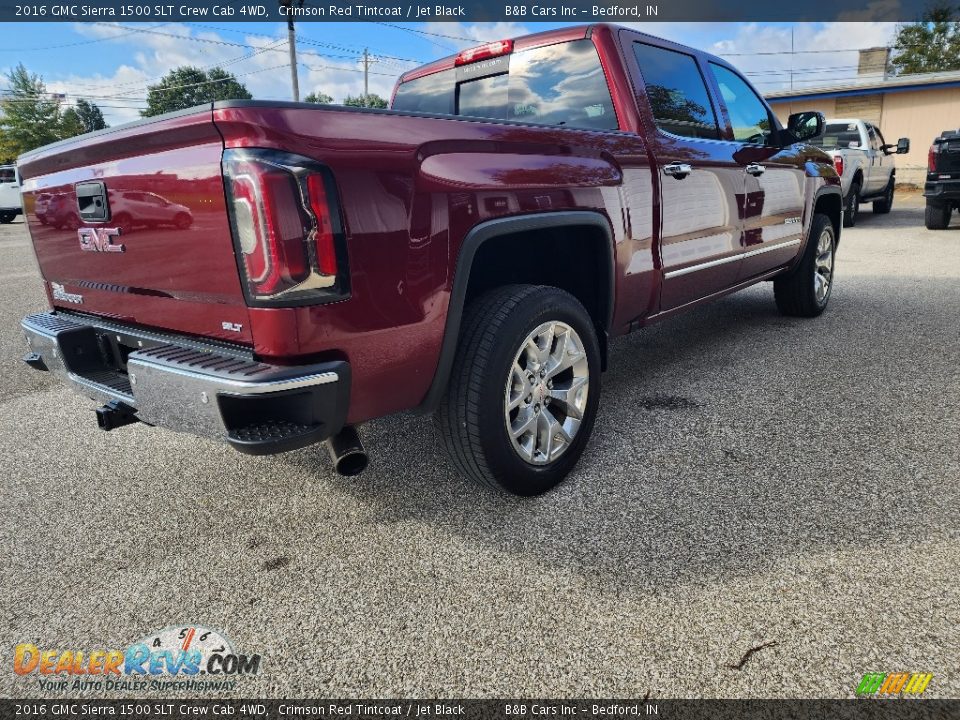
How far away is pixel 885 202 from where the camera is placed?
595 inches

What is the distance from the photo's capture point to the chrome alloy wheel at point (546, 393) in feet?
8.50

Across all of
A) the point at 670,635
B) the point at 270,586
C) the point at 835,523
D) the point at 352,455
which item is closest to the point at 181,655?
the point at 270,586

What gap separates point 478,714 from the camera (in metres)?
1.67

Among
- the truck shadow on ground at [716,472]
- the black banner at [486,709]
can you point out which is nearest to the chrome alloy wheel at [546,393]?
the truck shadow on ground at [716,472]

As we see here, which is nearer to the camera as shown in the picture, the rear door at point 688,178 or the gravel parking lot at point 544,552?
the gravel parking lot at point 544,552

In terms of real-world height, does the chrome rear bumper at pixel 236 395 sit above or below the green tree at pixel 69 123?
below

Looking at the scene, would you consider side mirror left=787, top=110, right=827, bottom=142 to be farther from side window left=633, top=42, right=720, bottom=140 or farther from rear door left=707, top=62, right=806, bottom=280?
side window left=633, top=42, right=720, bottom=140

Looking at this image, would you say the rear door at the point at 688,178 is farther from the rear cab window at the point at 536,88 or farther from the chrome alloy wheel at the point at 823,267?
the chrome alloy wheel at the point at 823,267

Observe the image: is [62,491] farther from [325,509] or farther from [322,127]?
[322,127]

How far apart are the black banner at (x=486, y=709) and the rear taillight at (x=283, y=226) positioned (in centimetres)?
109

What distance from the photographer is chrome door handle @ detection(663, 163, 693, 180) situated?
3.29 m

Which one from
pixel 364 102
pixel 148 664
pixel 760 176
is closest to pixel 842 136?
pixel 760 176

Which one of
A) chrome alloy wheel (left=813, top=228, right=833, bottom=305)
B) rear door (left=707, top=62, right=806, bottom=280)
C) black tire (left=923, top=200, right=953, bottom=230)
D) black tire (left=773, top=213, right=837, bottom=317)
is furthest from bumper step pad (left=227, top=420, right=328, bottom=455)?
black tire (left=923, top=200, right=953, bottom=230)

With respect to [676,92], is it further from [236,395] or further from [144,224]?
[236,395]
